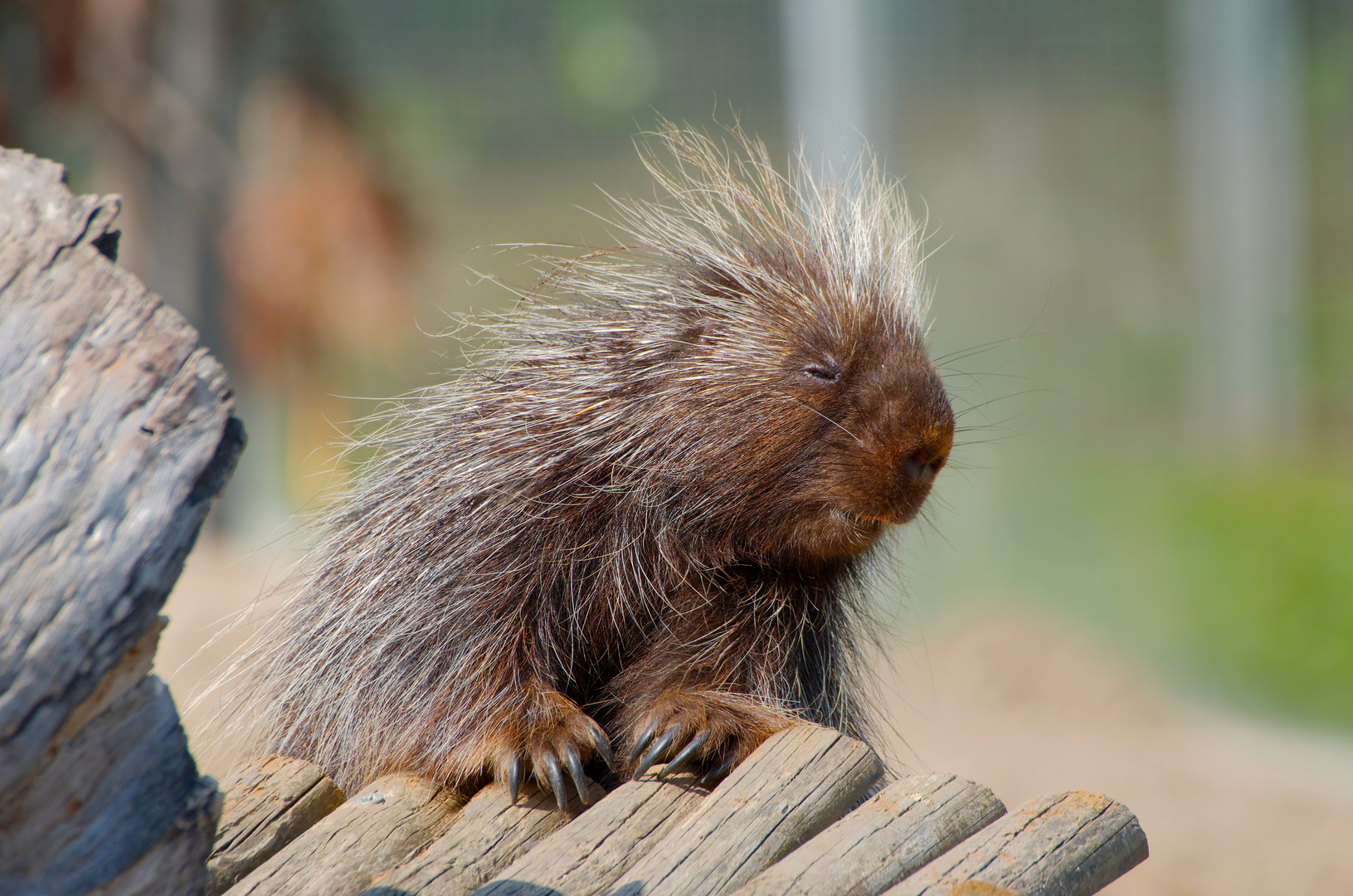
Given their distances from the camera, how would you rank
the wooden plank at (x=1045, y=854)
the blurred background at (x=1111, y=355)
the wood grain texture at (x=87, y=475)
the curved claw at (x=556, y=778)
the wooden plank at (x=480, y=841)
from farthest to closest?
the blurred background at (x=1111, y=355) → the curved claw at (x=556, y=778) → the wooden plank at (x=480, y=841) → the wooden plank at (x=1045, y=854) → the wood grain texture at (x=87, y=475)

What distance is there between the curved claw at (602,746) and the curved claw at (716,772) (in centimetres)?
15

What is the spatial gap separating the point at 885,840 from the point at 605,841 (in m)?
0.41

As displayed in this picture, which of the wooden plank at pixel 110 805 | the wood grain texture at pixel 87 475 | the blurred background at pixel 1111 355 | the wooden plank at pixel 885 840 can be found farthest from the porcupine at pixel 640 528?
the blurred background at pixel 1111 355

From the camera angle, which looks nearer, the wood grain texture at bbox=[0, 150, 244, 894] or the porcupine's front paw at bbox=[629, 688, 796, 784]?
the wood grain texture at bbox=[0, 150, 244, 894]

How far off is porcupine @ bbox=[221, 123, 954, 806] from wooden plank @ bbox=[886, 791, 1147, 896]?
0.44 metres

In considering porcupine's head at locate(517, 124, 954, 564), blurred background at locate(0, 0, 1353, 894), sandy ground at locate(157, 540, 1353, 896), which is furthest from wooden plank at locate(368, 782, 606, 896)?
blurred background at locate(0, 0, 1353, 894)

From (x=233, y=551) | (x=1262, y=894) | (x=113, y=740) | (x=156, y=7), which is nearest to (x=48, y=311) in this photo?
(x=113, y=740)

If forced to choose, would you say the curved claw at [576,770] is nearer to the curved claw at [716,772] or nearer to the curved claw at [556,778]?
the curved claw at [556,778]

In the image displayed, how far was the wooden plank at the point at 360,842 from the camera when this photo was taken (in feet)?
5.67

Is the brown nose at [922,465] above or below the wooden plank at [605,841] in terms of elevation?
above

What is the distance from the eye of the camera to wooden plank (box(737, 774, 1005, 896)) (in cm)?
156

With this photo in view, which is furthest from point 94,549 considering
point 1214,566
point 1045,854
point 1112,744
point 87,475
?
point 1214,566

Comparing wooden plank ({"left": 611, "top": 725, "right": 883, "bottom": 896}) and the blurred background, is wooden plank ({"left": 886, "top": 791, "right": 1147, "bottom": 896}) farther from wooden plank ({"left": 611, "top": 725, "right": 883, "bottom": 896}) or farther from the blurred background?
the blurred background

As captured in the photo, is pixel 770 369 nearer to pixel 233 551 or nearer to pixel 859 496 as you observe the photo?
pixel 859 496
